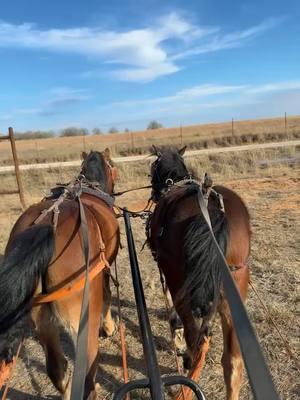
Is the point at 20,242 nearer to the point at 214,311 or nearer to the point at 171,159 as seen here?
the point at 214,311

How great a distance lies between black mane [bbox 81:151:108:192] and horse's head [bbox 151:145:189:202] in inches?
23.9

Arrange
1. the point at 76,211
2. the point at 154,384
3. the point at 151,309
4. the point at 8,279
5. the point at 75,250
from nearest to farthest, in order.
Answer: the point at 154,384, the point at 8,279, the point at 75,250, the point at 76,211, the point at 151,309

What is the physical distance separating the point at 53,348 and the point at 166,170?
7.65 feet

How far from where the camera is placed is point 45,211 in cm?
305

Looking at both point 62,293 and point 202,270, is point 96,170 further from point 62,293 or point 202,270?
point 202,270

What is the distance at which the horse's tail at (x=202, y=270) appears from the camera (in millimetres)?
2715

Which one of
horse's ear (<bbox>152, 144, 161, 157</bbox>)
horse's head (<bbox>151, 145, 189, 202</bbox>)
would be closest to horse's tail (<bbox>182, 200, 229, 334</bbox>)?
horse's head (<bbox>151, 145, 189, 202</bbox>)

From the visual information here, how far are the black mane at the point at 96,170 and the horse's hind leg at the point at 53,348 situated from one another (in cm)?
215

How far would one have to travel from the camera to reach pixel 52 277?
2.77 m

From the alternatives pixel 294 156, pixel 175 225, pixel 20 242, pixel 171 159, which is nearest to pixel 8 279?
pixel 20 242

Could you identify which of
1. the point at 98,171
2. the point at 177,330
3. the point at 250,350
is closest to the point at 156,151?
the point at 98,171

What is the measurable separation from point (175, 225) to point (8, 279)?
1281 mm

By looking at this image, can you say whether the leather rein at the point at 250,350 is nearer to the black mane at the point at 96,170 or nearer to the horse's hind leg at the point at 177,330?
the horse's hind leg at the point at 177,330

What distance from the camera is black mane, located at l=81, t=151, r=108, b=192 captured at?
4977 millimetres
